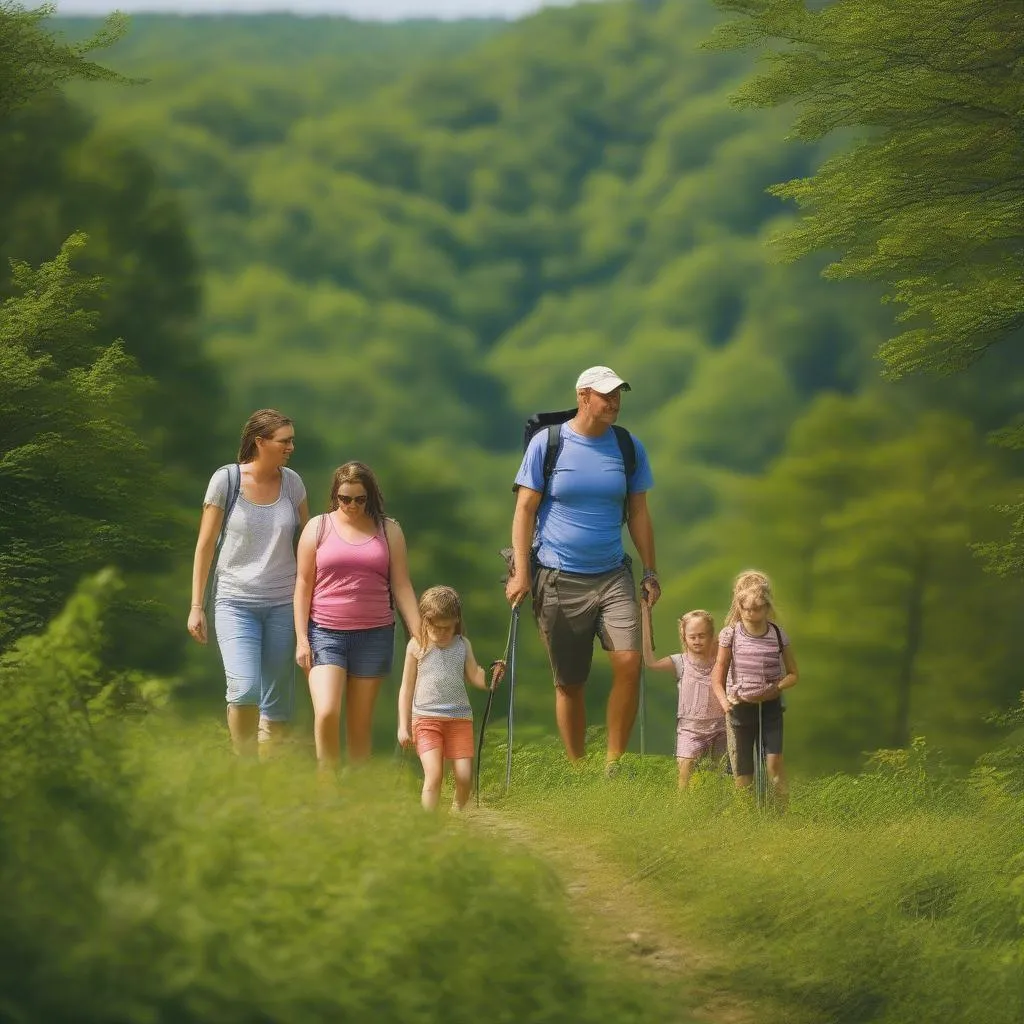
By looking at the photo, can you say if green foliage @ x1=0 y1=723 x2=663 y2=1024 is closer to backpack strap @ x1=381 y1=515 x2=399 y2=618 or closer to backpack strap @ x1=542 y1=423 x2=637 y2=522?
backpack strap @ x1=381 y1=515 x2=399 y2=618

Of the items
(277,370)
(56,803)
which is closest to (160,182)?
(56,803)

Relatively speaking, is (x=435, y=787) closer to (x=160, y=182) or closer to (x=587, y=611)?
(x=587, y=611)

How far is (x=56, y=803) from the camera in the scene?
500 centimetres

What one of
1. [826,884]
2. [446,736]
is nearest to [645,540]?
[446,736]

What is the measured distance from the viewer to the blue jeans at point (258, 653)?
8.27 meters

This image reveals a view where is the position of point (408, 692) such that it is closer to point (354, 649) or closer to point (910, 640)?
point (354, 649)

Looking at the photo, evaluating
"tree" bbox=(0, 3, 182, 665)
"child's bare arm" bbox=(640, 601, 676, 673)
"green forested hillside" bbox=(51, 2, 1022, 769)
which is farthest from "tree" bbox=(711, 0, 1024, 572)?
"green forested hillside" bbox=(51, 2, 1022, 769)

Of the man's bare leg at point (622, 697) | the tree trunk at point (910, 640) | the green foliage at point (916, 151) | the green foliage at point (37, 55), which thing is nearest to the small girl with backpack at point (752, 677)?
the man's bare leg at point (622, 697)

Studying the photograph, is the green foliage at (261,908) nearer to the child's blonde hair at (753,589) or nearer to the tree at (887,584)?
the child's blonde hair at (753,589)

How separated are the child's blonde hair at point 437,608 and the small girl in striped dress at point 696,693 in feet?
6.01

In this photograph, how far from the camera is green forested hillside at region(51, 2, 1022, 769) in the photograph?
29453mm

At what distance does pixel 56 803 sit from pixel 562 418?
16.2 ft

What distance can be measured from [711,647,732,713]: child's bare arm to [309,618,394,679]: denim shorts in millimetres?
1804

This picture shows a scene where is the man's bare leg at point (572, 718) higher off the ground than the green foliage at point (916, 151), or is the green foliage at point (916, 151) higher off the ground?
the green foliage at point (916, 151)
